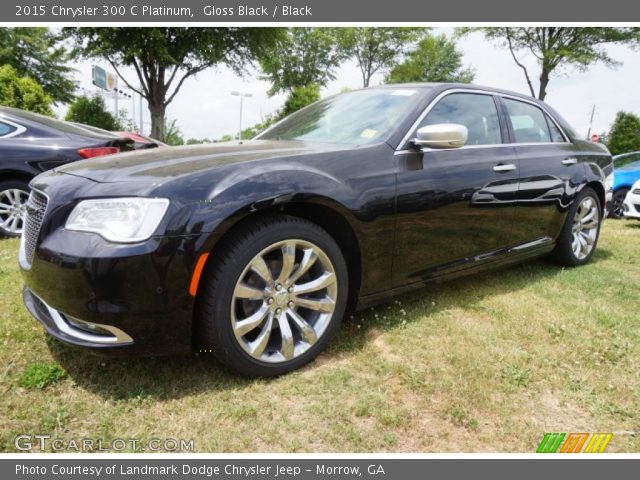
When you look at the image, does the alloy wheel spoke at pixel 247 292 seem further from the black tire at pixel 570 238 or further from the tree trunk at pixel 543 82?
the tree trunk at pixel 543 82

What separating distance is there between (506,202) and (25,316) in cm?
316

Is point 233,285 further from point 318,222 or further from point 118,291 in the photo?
point 318,222

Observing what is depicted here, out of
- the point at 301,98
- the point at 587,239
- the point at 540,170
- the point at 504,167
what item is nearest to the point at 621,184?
the point at 587,239

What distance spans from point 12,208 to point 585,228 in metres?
5.66

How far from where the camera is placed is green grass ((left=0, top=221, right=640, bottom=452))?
1.78 metres

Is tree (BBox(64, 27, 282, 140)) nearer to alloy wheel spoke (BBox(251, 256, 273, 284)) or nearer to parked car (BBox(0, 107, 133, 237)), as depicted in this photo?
parked car (BBox(0, 107, 133, 237))

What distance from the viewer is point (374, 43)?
92.6 feet

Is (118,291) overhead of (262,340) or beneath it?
overhead

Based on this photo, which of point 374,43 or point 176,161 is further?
point 374,43

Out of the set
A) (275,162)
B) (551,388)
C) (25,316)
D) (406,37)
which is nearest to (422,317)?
(551,388)

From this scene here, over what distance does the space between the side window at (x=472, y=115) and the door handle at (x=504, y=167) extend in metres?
0.19

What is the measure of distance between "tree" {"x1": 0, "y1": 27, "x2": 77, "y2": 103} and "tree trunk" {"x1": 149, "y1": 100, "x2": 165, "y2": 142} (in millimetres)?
10860

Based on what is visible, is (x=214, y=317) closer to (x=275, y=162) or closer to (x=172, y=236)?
(x=172, y=236)

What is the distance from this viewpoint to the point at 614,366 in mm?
2373
